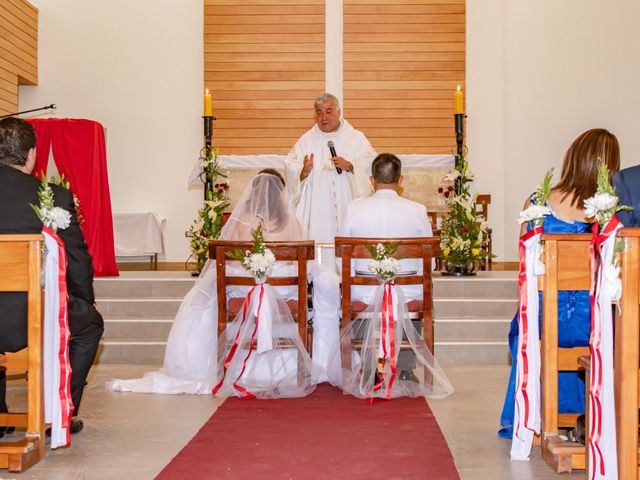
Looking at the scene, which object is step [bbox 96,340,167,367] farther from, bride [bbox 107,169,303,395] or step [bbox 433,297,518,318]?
step [bbox 433,297,518,318]

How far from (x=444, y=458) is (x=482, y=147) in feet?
28.1

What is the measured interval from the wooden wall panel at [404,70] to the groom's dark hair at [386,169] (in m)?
6.08

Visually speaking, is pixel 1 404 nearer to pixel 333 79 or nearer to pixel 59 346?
pixel 59 346

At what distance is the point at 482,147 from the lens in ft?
38.9

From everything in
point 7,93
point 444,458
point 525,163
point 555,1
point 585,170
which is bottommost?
point 444,458

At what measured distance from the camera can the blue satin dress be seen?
13.5 ft

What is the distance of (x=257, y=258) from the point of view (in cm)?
534

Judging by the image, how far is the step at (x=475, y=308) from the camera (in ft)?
24.1

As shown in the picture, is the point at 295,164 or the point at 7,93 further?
the point at 7,93

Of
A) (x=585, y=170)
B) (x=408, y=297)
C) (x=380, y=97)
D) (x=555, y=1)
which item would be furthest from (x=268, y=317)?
(x=555, y=1)

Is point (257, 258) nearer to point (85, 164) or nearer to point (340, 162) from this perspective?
point (340, 162)

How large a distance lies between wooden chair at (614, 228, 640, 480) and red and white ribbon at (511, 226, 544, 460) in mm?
895

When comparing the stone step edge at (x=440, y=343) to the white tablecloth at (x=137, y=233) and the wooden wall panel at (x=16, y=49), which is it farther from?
the wooden wall panel at (x=16, y=49)

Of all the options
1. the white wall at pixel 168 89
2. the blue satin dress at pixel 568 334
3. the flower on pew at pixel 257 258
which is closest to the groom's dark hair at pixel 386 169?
the flower on pew at pixel 257 258
